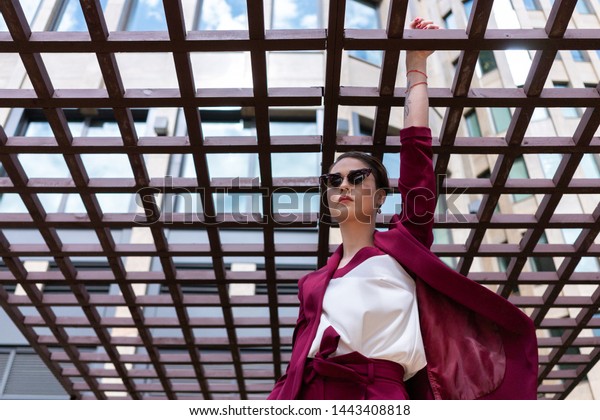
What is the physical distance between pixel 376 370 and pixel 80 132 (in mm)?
7202

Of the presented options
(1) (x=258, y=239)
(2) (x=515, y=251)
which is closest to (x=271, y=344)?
(2) (x=515, y=251)

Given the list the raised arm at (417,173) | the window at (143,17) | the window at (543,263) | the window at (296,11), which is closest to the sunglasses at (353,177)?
the raised arm at (417,173)

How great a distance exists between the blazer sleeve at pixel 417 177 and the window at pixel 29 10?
72.4 inches

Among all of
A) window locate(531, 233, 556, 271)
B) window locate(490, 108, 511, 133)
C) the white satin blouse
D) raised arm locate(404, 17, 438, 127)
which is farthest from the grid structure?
window locate(490, 108, 511, 133)

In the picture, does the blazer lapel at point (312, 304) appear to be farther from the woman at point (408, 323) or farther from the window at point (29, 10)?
the window at point (29, 10)

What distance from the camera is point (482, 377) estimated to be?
72.5 inches

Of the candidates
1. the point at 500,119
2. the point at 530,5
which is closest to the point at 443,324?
the point at 500,119

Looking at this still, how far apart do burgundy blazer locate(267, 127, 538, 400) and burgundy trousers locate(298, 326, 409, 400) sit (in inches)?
2.8

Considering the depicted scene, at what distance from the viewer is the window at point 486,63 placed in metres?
12.2

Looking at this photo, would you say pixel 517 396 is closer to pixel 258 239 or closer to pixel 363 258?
pixel 363 258

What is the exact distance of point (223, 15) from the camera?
3973 mm

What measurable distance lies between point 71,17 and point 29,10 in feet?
1.88

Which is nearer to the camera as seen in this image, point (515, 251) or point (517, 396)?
point (517, 396)

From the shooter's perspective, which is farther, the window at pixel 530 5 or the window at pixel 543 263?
the window at pixel 530 5
